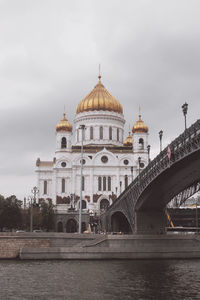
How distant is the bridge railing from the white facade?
140 ft

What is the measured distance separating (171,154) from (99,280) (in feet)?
33.7

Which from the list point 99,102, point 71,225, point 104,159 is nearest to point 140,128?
point 104,159

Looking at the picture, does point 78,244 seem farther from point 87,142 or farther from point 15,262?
point 87,142

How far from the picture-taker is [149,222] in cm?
4694

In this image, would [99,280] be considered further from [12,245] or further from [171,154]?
[12,245]

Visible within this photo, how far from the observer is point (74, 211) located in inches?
3260

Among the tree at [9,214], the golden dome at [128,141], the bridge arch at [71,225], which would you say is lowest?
the bridge arch at [71,225]

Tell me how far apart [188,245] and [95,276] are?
614 inches

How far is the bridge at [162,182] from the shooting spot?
30.2m

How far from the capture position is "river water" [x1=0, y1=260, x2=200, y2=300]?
22792 mm

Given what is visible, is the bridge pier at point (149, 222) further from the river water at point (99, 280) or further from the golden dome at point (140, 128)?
the golden dome at point (140, 128)

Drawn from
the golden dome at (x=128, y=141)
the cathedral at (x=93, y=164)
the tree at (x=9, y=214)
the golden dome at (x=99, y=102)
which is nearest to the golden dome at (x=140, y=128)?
the cathedral at (x=93, y=164)

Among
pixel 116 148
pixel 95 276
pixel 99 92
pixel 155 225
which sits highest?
pixel 99 92

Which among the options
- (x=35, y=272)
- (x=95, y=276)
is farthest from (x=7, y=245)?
(x=95, y=276)
